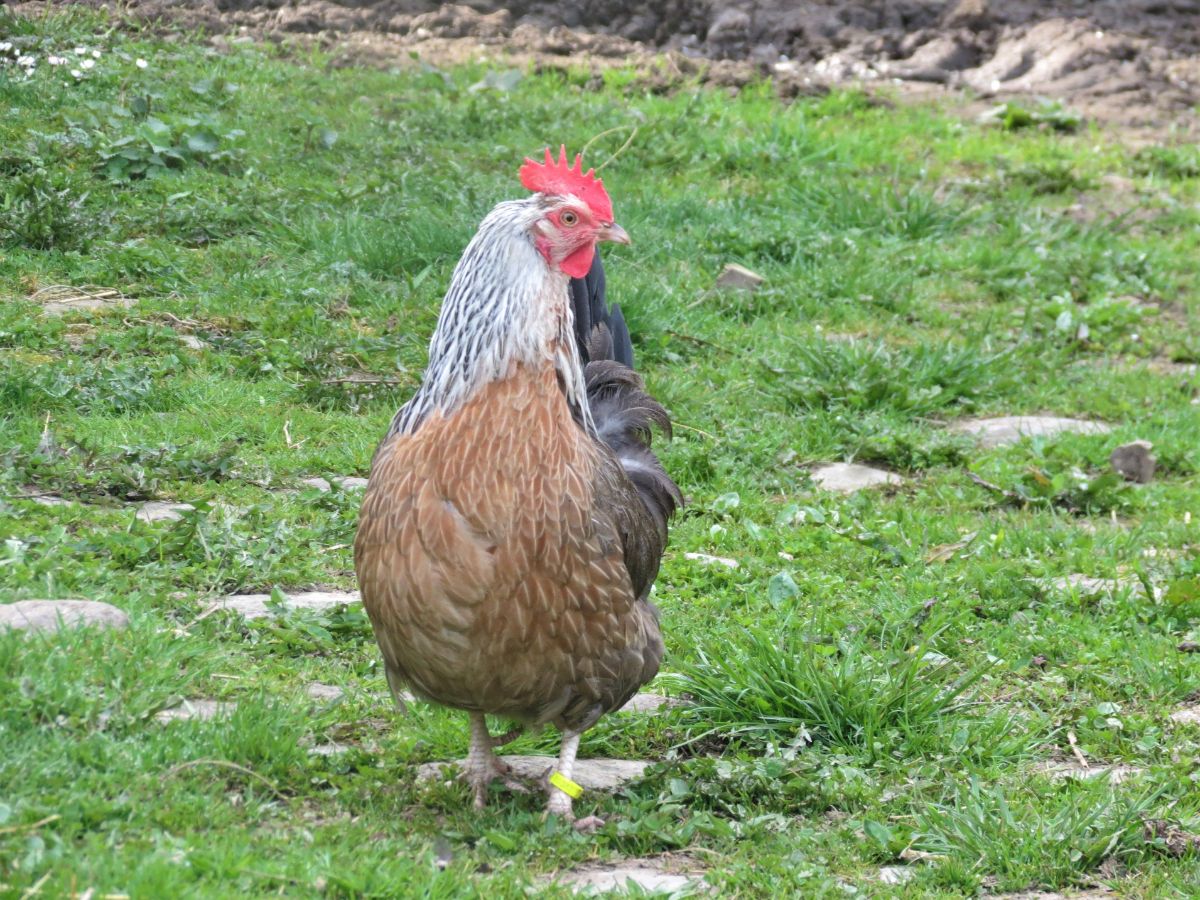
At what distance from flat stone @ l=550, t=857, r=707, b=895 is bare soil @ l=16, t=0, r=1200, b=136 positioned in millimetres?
7704

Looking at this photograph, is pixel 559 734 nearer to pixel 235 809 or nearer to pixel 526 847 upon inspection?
pixel 526 847

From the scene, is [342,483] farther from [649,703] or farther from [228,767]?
[228,767]

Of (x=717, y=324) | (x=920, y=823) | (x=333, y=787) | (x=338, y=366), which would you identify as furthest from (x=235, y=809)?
(x=717, y=324)

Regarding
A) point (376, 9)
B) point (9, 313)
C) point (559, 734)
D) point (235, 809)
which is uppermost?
point (376, 9)

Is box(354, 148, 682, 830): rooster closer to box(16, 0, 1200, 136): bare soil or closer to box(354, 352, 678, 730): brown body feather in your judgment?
box(354, 352, 678, 730): brown body feather

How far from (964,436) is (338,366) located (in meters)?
2.99

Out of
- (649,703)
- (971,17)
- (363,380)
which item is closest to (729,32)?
(971,17)

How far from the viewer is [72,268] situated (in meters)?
6.77

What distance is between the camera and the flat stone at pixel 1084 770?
4102mm

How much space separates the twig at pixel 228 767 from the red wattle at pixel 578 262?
1488mm

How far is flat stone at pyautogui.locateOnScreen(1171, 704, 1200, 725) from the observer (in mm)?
4438

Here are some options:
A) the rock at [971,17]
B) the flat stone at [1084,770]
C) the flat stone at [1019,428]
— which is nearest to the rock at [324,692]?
the flat stone at [1084,770]

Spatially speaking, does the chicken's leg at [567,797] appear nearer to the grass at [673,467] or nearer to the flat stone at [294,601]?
the grass at [673,467]

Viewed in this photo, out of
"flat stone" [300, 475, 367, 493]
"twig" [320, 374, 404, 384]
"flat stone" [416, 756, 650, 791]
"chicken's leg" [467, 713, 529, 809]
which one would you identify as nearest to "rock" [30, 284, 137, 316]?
"twig" [320, 374, 404, 384]
